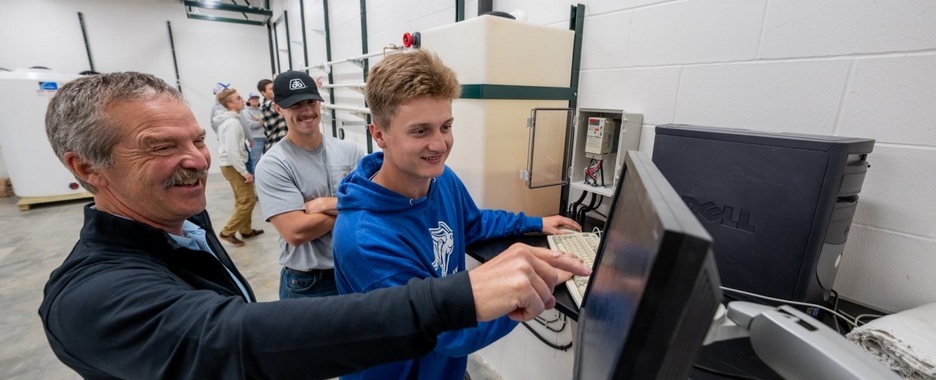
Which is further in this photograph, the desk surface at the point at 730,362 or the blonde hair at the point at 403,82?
the blonde hair at the point at 403,82

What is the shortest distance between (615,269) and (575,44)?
4.20 ft

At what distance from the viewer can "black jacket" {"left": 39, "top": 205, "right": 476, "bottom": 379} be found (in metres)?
0.48

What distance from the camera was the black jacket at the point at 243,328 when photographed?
48 cm

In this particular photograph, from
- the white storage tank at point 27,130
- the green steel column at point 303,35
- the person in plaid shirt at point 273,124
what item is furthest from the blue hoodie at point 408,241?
the white storage tank at point 27,130

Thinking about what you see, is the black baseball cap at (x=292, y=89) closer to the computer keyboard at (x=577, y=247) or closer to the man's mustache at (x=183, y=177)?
the man's mustache at (x=183, y=177)

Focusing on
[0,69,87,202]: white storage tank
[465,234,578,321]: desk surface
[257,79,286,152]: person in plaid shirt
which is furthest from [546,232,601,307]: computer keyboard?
[0,69,87,202]: white storage tank

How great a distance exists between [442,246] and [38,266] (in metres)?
3.86

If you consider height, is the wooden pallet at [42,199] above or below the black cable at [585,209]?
below

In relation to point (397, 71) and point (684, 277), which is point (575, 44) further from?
point (684, 277)

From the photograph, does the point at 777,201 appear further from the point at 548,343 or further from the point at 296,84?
the point at 296,84

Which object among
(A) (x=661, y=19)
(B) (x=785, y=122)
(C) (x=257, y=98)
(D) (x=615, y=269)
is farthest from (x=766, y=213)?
(C) (x=257, y=98)

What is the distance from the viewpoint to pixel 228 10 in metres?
5.03

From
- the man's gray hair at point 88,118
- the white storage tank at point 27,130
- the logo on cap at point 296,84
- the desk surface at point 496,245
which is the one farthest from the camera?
the white storage tank at point 27,130

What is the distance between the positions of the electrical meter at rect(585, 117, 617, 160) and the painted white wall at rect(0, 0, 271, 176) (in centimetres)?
541
